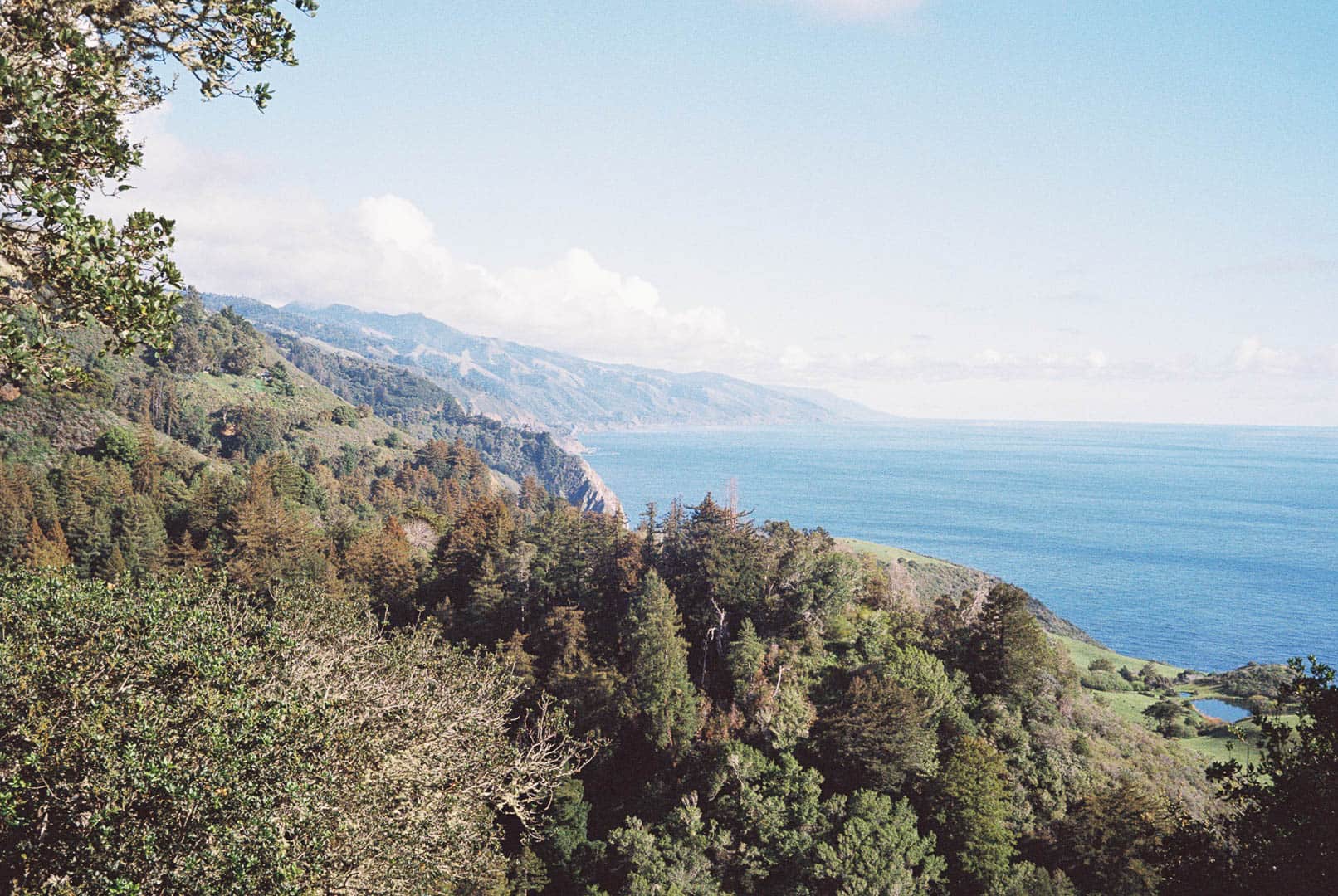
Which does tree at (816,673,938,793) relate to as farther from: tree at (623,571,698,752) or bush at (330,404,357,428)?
bush at (330,404,357,428)

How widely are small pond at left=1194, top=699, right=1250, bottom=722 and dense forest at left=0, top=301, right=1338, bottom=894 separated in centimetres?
1020

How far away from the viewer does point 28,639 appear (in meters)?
13.6

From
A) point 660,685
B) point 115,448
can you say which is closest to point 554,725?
point 660,685

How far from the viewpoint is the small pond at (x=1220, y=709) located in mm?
60812

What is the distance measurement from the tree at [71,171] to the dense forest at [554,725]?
1.07 meters

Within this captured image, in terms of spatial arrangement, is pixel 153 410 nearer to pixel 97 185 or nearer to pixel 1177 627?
pixel 97 185

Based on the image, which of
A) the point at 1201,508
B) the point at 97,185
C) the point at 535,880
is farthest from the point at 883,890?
the point at 1201,508

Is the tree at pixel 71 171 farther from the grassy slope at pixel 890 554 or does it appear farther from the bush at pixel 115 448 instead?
the grassy slope at pixel 890 554

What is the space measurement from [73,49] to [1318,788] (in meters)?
20.8

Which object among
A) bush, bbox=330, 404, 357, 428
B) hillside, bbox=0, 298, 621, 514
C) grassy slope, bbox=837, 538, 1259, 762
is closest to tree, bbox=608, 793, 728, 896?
grassy slope, bbox=837, 538, 1259, 762

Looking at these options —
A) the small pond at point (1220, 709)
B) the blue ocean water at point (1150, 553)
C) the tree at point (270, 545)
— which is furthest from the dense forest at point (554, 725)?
the blue ocean water at point (1150, 553)

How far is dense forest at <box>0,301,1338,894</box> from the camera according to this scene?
11.4 meters

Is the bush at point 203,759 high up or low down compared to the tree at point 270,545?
up

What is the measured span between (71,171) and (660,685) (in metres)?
30.3
